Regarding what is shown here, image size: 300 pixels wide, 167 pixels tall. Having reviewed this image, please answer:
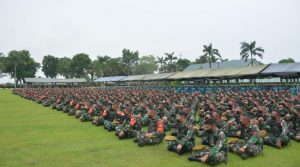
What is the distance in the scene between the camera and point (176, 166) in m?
12.0

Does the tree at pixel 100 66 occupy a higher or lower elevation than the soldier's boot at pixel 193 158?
higher

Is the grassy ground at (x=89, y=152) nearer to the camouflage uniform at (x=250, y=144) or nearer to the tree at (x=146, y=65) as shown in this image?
the camouflage uniform at (x=250, y=144)

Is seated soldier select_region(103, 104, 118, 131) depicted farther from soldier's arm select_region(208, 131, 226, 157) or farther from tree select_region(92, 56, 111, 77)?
tree select_region(92, 56, 111, 77)

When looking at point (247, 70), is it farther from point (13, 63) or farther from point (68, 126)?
point (13, 63)

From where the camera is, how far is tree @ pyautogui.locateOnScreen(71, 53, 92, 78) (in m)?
123

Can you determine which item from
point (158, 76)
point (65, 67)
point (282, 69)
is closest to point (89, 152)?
point (282, 69)

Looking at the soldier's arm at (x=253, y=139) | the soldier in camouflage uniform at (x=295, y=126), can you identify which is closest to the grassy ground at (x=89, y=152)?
the soldier's arm at (x=253, y=139)

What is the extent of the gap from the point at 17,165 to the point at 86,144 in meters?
4.23

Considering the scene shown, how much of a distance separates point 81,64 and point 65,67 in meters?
9.17

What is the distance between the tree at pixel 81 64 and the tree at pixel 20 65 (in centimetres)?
1561

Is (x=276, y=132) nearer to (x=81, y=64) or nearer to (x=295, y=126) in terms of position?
(x=295, y=126)

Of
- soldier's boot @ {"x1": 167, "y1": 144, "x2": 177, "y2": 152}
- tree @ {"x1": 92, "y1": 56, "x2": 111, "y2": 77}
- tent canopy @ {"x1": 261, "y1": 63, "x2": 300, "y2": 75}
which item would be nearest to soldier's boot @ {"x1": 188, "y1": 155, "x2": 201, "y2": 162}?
soldier's boot @ {"x1": 167, "y1": 144, "x2": 177, "y2": 152}

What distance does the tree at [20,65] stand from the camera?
116375mm

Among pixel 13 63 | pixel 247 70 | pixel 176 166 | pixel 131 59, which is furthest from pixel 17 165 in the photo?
pixel 13 63
